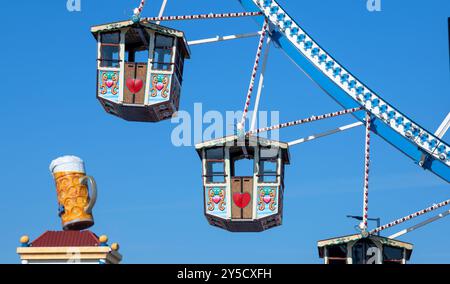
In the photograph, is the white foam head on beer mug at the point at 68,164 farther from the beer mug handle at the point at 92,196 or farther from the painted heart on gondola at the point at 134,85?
the painted heart on gondola at the point at 134,85

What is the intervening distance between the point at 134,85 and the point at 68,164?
212 inches

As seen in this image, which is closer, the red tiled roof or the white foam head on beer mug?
the red tiled roof

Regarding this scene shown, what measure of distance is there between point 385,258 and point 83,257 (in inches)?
362

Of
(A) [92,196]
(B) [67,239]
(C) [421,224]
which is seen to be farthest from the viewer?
(C) [421,224]

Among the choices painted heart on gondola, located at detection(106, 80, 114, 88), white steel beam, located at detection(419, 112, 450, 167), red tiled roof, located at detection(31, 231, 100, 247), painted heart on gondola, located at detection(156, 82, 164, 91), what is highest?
painted heart on gondola, located at detection(106, 80, 114, 88)

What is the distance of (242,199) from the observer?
30.6m

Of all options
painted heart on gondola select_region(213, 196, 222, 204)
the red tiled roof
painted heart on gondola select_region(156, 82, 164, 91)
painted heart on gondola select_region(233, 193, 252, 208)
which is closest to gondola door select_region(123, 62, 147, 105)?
painted heart on gondola select_region(156, 82, 164, 91)

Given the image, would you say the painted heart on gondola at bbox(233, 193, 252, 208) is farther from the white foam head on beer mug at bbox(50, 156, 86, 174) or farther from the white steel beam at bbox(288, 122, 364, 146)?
the white foam head on beer mug at bbox(50, 156, 86, 174)

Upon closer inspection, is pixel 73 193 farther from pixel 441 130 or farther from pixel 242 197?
pixel 441 130

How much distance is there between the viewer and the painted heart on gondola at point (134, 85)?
31.4 meters

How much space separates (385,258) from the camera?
99.1 feet

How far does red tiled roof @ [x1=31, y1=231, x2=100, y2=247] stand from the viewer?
24.6m

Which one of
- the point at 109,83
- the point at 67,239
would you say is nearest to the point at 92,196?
the point at 67,239
